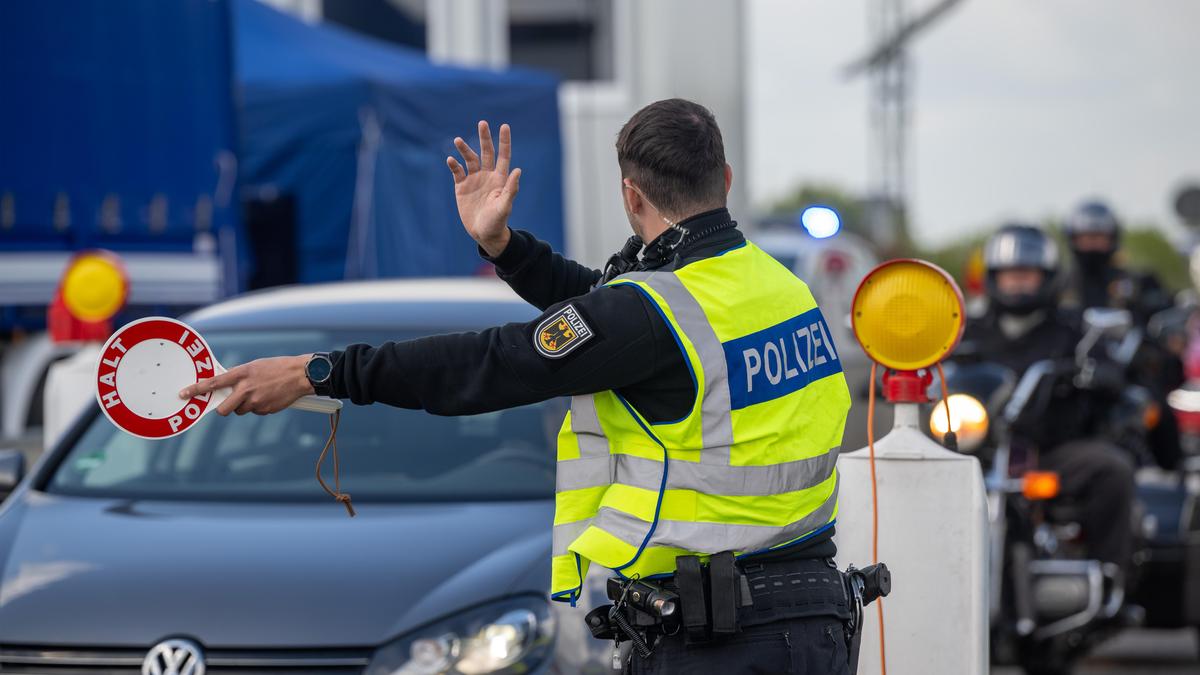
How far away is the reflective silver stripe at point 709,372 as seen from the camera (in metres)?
3.21

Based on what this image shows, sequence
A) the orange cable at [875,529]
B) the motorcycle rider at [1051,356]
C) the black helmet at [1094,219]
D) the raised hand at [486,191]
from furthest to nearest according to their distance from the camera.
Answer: the black helmet at [1094,219] → the motorcycle rider at [1051,356] → the orange cable at [875,529] → the raised hand at [486,191]

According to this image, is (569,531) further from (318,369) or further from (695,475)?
(318,369)

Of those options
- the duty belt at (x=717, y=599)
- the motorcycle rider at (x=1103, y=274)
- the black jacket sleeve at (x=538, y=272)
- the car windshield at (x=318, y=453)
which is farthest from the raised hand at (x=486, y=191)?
the motorcycle rider at (x=1103, y=274)

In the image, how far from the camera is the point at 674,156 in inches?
130

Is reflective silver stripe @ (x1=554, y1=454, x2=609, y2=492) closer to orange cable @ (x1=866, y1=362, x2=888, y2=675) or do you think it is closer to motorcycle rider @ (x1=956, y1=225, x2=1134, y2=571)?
orange cable @ (x1=866, y1=362, x2=888, y2=675)

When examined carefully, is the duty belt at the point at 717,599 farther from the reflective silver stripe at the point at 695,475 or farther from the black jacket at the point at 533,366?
the black jacket at the point at 533,366

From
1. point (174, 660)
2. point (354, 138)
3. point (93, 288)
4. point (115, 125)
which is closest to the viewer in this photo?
point (174, 660)

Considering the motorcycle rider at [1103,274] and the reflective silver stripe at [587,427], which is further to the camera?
the motorcycle rider at [1103,274]

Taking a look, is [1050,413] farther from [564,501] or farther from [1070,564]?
[564,501]

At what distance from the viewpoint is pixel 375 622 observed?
14.2 feet

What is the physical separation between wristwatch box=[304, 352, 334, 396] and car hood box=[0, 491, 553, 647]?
4.04 ft

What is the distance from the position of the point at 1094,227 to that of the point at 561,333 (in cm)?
666

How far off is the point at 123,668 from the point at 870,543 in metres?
1.78

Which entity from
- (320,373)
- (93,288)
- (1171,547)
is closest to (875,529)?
(320,373)
